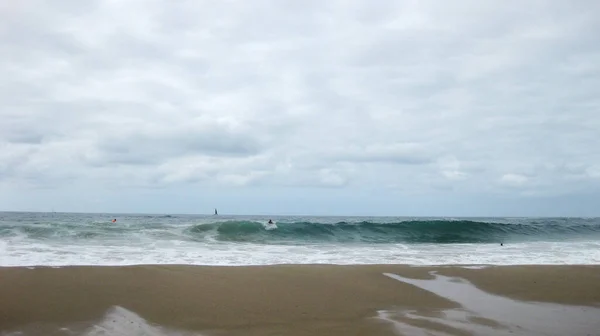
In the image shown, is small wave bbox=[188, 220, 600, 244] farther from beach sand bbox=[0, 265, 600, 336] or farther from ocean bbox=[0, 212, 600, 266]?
beach sand bbox=[0, 265, 600, 336]

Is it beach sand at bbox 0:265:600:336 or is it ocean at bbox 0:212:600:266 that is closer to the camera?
beach sand at bbox 0:265:600:336

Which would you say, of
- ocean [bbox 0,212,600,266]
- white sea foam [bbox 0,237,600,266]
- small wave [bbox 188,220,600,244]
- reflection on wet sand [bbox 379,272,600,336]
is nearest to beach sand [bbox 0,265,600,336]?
reflection on wet sand [bbox 379,272,600,336]

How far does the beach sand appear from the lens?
6266 mm

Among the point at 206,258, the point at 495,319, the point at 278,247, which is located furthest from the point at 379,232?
the point at 495,319

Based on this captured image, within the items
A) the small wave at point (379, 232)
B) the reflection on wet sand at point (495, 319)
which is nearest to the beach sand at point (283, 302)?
the reflection on wet sand at point (495, 319)

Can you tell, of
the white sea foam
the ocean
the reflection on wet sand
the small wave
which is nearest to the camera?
the reflection on wet sand

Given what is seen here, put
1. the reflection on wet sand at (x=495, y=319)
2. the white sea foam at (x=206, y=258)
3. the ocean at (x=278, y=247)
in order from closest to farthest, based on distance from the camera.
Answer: the reflection on wet sand at (x=495, y=319)
the white sea foam at (x=206, y=258)
the ocean at (x=278, y=247)

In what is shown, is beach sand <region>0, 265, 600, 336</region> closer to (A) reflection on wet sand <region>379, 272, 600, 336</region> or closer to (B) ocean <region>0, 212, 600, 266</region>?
(A) reflection on wet sand <region>379, 272, 600, 336</region>

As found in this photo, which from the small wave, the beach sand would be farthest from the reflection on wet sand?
the small wave

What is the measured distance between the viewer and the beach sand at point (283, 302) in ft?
20.6

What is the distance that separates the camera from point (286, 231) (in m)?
30.2

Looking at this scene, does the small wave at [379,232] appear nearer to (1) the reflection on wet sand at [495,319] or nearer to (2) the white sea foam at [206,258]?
(2) the white sea foam at [206,258]

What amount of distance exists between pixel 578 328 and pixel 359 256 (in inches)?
371

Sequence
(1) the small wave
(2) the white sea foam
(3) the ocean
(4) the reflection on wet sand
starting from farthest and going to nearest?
(1) the small wave
(3) the ocean
(2) the white sea foam
(4) the reflection on wet sand
